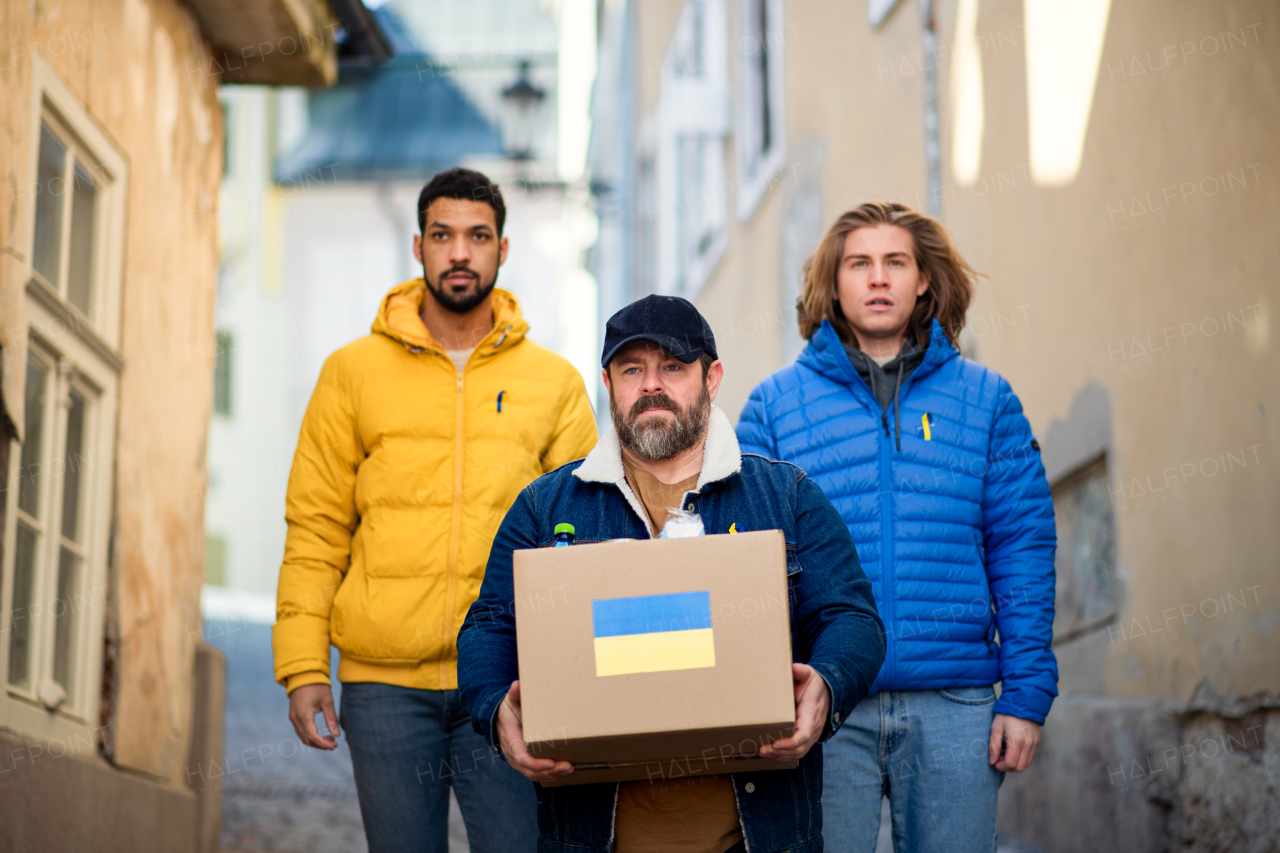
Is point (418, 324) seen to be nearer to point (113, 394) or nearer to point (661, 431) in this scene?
point (661, 431)

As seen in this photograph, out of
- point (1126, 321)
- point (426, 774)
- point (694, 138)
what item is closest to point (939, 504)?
point (426, 774)

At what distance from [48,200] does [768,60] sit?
659 centimetres

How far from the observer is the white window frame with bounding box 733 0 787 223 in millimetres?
9742

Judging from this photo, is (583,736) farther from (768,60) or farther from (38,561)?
(768,60)

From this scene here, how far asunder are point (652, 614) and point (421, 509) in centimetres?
119

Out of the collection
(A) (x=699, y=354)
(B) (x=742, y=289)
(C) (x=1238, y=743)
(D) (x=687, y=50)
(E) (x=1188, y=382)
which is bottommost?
(C) (x=1238, y=743)

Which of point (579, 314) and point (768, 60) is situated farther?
point (579, 314)

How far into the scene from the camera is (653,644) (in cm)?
233

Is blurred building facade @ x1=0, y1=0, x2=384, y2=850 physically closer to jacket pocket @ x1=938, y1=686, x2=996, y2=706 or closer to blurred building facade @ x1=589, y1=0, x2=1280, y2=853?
jacket pocket @ x1=938, y1=686, x2=996, y2=706

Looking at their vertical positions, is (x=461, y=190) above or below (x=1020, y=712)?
above

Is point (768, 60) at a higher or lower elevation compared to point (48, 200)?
higher

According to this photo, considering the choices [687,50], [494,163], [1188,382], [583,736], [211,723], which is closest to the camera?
[583,736]

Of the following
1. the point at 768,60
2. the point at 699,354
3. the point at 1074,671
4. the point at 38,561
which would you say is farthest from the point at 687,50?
the point at 699,354

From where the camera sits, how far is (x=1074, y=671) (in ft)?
18.2
